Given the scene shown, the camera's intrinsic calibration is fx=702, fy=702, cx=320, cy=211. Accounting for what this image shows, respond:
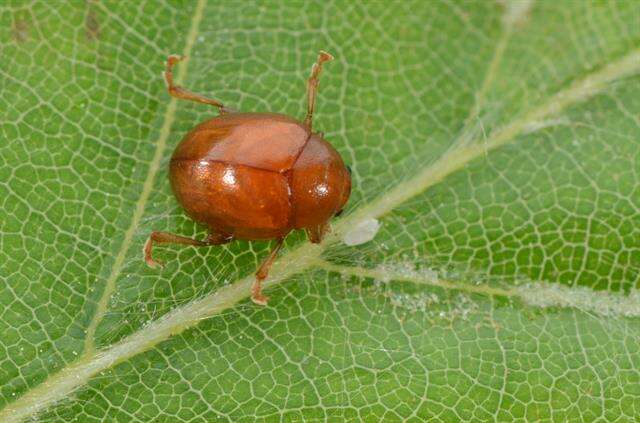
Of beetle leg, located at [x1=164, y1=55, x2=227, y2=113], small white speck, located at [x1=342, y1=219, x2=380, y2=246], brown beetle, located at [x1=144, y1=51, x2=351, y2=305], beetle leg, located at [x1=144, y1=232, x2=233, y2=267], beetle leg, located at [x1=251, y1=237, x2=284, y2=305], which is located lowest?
beetle leg, located at [x1=251, y1=237, x2=284, y2=305]

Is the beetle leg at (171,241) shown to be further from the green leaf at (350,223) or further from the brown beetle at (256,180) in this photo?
the green leaf at (350,223)

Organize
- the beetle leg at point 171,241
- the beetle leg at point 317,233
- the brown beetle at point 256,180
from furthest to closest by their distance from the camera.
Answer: the beetle leg at point 317,233 → the beetle leg at point 171,241 → the brown beetle at point 256,180

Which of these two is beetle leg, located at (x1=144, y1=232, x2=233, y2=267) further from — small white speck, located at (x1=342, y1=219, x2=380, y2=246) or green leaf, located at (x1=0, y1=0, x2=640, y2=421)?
small white speck, located at (x1=342, y1=219, x2=380, y2=246)

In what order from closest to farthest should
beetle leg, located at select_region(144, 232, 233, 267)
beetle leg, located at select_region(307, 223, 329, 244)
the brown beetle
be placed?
the brown beetle → beetle leg, located at select_region(144, 232, 233, 267) → beetle leg, located at select_region(307, 223, 329, 244)

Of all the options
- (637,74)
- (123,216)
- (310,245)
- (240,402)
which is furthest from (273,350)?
(637,74)

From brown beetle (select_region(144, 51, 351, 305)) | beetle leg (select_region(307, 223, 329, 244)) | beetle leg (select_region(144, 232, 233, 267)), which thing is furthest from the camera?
beetle leg (select_region(307, 223, 329, 244))

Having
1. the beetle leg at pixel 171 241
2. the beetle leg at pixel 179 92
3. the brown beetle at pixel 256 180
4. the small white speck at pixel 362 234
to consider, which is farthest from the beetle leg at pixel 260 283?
the beetle leg at pixel 179 92

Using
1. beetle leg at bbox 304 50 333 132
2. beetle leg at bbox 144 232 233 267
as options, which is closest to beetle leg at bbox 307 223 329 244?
beetle leg at bbox 144 232 233 267

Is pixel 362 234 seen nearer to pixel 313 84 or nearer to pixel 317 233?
pixel 317 233
